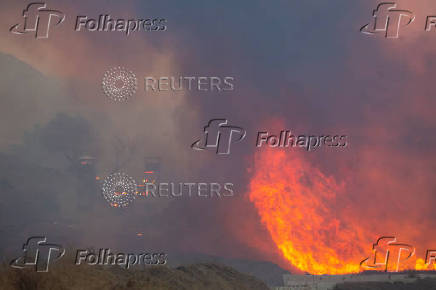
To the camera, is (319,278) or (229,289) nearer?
(229,289)

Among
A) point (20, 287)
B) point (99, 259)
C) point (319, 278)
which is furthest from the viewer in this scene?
point (319, 278)

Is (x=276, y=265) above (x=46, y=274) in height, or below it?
below

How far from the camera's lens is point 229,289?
4244 cm

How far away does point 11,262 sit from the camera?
88.7 ft

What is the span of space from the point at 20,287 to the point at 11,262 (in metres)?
2.55

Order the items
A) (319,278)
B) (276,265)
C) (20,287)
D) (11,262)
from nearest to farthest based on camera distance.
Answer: (20,287) < (11,262) < (319,278) < (276,265)

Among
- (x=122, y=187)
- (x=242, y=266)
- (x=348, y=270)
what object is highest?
(x=122, y=187)

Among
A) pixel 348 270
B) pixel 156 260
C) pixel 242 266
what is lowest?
pixel 242 266

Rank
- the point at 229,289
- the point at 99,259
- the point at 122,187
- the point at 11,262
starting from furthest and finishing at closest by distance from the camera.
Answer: the point at 122,187 < the point at 229,289 < the point at 99,259 < the point at 11,262

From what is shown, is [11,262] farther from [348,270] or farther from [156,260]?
[348,270]

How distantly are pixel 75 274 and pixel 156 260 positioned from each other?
14.3 m

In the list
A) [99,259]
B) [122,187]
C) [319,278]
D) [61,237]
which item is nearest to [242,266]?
[319,278]

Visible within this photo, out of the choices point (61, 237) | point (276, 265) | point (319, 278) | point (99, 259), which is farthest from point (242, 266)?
point (99, 259)

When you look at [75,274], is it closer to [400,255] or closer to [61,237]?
[61,237]
